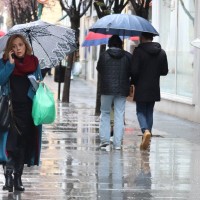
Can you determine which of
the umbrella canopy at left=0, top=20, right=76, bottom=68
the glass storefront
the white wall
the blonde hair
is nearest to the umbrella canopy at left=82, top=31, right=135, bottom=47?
the white wall

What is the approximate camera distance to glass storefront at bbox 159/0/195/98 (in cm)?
1988

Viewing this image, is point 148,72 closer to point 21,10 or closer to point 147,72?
point 147,72

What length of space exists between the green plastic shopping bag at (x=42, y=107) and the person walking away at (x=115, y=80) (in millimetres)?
3798

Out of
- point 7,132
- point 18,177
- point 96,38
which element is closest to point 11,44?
point 7,132

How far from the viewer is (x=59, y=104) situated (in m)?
24.8

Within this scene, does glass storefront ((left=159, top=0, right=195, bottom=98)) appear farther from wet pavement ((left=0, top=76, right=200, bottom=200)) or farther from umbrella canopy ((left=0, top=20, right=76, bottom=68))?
umbrella canopy ((left=0, top=20, right=76, bottom=68))

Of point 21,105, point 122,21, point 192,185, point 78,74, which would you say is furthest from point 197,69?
point 78,74

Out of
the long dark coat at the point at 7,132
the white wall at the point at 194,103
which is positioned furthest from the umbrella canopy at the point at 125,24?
the white wall at the point at 194,103

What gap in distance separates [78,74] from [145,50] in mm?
40062

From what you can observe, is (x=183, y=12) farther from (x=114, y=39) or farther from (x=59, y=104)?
(x=114, y=39)

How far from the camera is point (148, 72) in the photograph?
12852 mm

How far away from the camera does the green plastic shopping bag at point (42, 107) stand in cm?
832

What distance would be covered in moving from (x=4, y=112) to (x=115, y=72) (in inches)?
162

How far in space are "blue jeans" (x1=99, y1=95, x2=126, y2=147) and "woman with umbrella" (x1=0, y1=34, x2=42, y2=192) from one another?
387 centimetres
